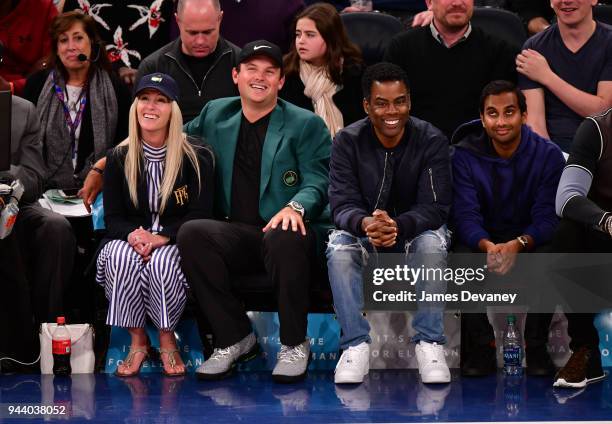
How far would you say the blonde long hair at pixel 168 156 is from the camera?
5.37 meters

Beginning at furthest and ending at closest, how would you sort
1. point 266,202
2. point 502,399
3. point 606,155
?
point 266,202, point 606,155, point 502,399

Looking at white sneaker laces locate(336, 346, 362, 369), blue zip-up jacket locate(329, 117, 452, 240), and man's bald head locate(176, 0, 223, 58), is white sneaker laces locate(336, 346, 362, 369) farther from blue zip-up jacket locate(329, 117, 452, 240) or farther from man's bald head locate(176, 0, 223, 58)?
man's bald head locate(176, 0, 223, 58)

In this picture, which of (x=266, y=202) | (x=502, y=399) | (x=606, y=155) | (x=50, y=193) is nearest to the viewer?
(x=502, y=399)

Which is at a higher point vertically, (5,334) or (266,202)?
(266,202)

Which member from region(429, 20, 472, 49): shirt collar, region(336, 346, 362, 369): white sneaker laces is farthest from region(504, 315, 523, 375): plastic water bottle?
region(429, 20, 472, 49): shirt collar

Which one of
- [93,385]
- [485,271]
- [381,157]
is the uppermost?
[381,157]

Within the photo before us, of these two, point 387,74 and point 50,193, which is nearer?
point 387,74

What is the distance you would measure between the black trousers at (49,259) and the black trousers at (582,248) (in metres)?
2.21

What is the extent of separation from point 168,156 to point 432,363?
150 centimetres

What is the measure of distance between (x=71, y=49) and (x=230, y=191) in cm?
135

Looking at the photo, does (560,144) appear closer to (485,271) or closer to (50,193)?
(485,271)

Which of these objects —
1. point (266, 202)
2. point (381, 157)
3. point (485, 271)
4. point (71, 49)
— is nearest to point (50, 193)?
point (71, 49)

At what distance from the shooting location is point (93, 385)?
5.10 m

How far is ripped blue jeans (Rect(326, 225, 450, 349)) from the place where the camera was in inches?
200
